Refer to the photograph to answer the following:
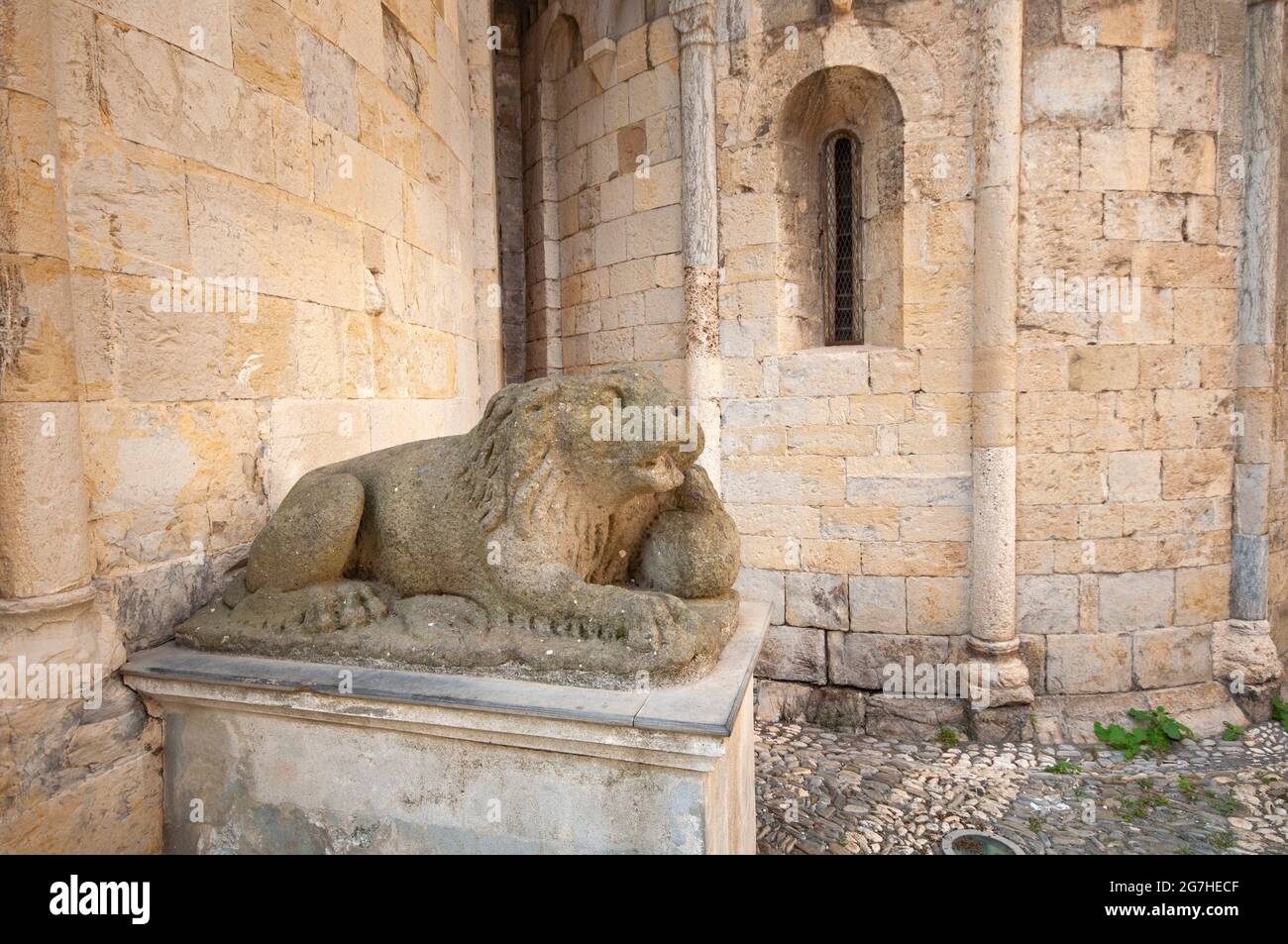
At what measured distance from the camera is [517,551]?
88.4 inches

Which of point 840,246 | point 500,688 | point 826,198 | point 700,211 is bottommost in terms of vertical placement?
point 500,688

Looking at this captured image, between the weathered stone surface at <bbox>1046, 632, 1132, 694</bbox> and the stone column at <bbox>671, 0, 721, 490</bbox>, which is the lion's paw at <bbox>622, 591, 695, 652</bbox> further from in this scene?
the weathered stone surface at <bbox>1046, 632, 1132, 694</bbox>

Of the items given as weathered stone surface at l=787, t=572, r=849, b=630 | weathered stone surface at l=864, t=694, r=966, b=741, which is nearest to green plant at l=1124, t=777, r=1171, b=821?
weathered stone surface at l=864, t=694, r=966, b=741

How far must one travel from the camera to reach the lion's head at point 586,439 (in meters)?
2.25

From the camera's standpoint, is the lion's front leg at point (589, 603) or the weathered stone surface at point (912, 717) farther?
the weathered stone surface at point (912, 717)

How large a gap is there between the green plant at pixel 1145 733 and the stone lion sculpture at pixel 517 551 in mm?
3408

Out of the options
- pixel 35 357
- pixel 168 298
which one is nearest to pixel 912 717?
pixel 168 298

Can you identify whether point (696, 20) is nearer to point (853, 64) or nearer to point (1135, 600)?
point (853, 64)

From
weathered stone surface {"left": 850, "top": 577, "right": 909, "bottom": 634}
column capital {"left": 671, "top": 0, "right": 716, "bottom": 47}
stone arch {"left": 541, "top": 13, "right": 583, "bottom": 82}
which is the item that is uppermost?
stone arch {"left": 541, "top": 13, "right": 583, "bottom": 82}

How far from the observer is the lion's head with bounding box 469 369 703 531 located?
7.38ft

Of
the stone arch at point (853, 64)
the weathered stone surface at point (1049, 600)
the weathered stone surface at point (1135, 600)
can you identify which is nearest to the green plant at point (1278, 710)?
the weathered stone surface at point (1135, 600)

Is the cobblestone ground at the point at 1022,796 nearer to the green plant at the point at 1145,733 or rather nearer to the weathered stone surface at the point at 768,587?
the green plant at the point at 1145,733

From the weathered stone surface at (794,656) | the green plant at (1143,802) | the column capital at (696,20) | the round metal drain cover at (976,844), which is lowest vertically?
the green plant at (1143,802)

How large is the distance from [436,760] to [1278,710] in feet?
17.8
